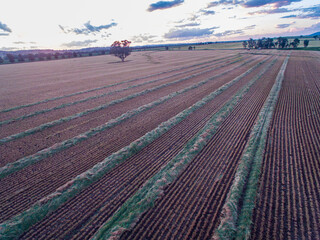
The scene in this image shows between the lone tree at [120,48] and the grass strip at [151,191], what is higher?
the lone tree at [120,48]

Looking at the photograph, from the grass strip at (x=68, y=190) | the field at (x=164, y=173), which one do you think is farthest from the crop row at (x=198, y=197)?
the grass strip at (x=68, y=190)

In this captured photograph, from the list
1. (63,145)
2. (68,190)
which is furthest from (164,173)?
(63,145)

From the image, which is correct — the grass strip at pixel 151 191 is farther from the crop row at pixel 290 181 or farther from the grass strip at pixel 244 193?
the crop row at pixel 290 181

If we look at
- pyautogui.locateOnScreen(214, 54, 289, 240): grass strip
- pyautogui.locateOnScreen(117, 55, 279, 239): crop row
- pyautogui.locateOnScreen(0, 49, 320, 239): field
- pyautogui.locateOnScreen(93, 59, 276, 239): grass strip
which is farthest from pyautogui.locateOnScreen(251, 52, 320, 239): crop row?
pyautogui.locateOnScreen(93, 59, 276, 239): grass strip

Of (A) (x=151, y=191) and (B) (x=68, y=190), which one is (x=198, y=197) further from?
(B) (x=68, y=190)

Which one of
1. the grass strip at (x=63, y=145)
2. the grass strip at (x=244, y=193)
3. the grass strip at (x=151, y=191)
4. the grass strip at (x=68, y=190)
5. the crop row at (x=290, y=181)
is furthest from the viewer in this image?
the grass strip at (x=63, y=145)

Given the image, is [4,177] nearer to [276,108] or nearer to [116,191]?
[116,191]

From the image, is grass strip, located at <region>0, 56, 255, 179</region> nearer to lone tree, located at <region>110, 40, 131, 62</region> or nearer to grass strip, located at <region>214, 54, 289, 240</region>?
grass strip, located at <region>214, 54, 289, 240</region>
